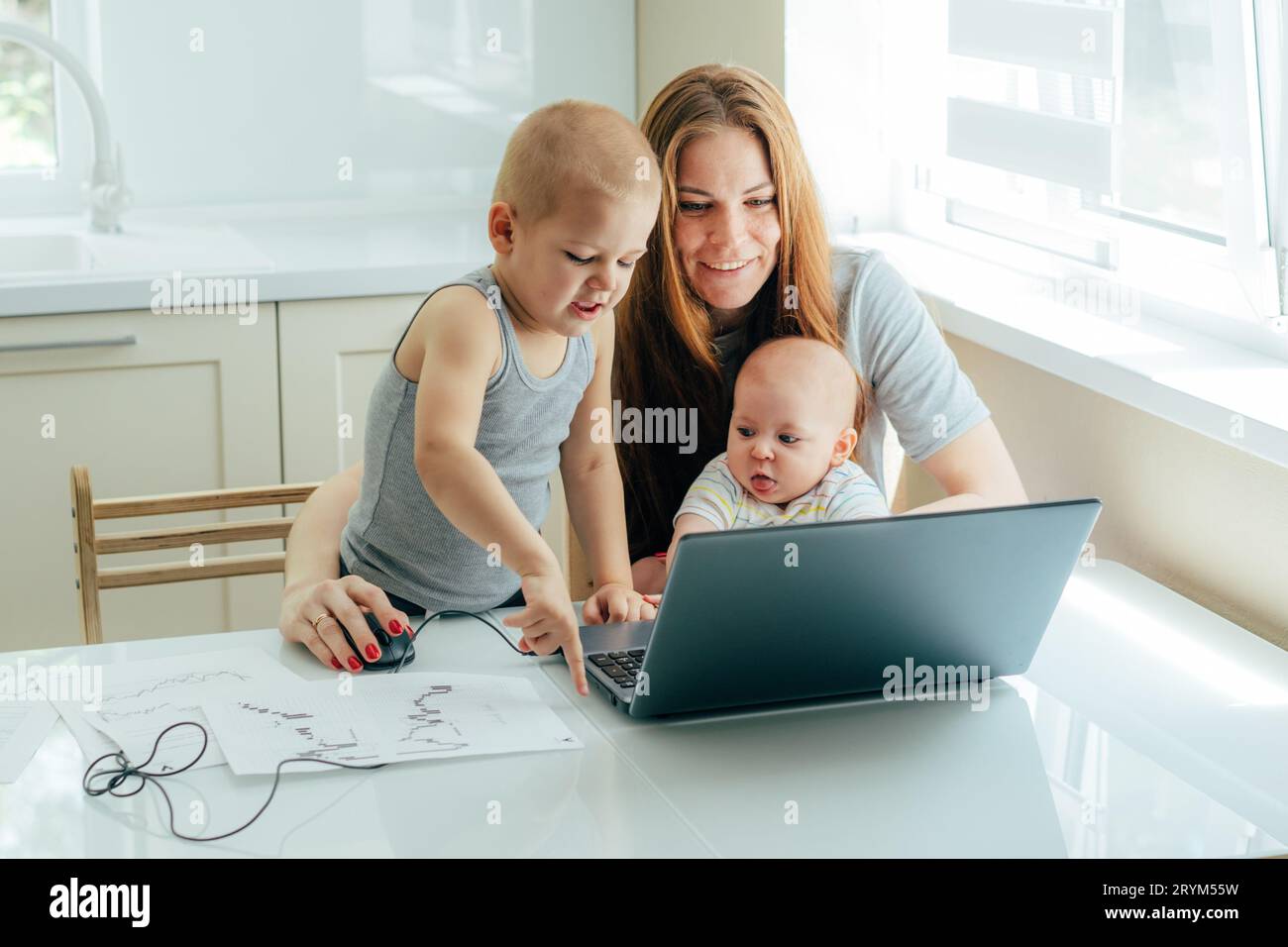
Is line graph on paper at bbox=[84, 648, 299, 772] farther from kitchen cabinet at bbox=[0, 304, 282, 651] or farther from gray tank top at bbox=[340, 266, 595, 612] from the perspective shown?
kitchen cabinet at bbox=[0, 304, 282, 651]

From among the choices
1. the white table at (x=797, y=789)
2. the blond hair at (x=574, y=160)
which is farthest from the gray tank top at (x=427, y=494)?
the white table at (x=797, y=789)

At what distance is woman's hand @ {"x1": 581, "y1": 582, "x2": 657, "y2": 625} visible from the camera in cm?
139

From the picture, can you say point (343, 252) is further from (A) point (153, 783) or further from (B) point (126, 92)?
(A) point (153, 783)

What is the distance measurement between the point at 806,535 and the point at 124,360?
1.63m

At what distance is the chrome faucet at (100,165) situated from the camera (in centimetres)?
262

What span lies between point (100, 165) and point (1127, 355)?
1907 mm

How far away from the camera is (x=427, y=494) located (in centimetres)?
147

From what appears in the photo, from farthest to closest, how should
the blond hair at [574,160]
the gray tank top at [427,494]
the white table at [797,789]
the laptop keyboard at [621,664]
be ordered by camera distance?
the gray tank top at [427,494], the blond hair at [574,160], the laptop keyboard at [621,664], the white table at [797,789]

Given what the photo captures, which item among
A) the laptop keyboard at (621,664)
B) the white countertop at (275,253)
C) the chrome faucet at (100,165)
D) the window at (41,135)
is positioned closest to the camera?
the laptop keyboard at (621,664)

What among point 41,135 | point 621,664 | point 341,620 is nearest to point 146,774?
point 341,620

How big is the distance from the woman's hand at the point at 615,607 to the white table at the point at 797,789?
0.37 ft

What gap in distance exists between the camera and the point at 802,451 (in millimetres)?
1530

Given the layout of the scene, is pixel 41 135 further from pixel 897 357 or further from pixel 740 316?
pixel 897 357

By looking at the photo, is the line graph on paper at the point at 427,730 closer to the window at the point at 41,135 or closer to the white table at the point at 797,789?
the white table at the point at 797,789
